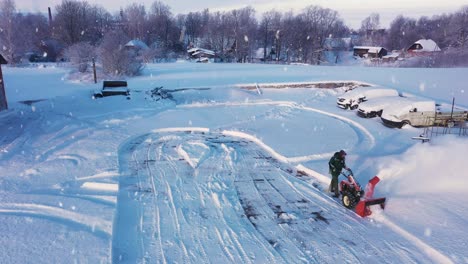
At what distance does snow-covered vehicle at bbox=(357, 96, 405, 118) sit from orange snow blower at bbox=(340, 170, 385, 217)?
12003mm

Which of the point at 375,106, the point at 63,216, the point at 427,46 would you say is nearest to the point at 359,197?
the point at 63,216

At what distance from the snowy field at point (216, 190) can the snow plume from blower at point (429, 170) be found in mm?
31

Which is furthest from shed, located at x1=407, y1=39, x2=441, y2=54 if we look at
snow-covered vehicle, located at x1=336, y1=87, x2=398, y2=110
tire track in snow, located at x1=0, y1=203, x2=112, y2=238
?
tire track in snow, located at x1=0, y1=203, x2=112, y2=238

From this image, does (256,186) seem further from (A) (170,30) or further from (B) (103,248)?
(A) (170,30)

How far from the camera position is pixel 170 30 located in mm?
86875

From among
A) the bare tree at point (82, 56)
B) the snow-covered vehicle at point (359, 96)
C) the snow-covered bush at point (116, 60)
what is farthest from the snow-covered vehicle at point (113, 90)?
the snow-covered vehicle at point (359, 96)

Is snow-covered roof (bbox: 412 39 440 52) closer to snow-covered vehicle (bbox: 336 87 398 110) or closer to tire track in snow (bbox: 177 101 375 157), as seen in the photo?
snow-covered vehicle (bbox: 336 87 398 110)

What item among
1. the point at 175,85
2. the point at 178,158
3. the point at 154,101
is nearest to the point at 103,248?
the point at 178,158

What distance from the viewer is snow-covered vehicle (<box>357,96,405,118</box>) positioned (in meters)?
19.9

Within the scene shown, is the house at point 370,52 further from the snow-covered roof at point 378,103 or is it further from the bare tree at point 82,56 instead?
the snow-covered roof at point 378,103

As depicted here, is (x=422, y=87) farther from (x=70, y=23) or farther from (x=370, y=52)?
(x=70, y=23)

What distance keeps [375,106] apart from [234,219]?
14.6 metres

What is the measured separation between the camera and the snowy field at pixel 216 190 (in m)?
7.05

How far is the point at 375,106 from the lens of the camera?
66.2 feet
